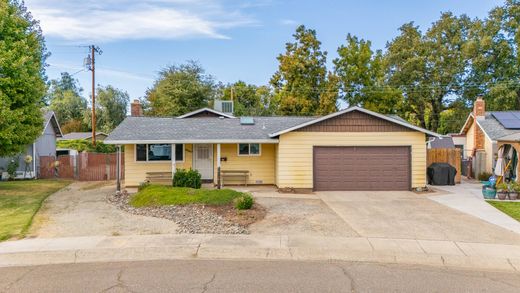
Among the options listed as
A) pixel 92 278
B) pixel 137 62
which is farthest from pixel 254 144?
pixel 137 62

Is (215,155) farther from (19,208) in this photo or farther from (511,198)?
(511,198)

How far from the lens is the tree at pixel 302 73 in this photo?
35031 mm

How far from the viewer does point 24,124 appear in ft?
54.1

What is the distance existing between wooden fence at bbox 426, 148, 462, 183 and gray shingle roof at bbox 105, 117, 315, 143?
714cm

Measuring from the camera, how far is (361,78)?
37250 millimetres

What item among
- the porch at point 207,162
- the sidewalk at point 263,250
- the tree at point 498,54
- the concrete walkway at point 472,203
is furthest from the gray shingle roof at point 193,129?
the tree at point 498,54

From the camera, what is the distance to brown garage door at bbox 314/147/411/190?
1672 cm

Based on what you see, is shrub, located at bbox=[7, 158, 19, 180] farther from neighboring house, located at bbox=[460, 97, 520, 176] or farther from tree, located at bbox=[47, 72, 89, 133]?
neighboring house, located at bbox=[460, 97, 520, 176]

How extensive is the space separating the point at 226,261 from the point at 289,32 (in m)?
31.8

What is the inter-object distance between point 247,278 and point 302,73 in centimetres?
3122

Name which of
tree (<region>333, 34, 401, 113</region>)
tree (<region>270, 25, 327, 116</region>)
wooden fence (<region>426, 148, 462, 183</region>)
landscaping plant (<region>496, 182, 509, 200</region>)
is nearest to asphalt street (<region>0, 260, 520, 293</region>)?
landscaping plant (<region>496, 182, 509, 200</region>)

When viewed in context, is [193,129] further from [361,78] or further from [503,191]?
[361,78]

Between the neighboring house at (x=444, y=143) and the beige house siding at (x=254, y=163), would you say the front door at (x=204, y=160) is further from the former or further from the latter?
the neighboring house at (x=444, y=143)

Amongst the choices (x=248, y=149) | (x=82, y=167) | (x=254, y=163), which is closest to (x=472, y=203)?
(x=254, y=163)
